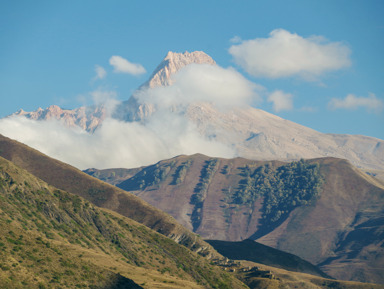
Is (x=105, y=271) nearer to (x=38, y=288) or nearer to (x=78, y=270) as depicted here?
(x=78, y=270)

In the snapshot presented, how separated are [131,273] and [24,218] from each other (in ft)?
167

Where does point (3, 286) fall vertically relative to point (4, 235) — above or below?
below

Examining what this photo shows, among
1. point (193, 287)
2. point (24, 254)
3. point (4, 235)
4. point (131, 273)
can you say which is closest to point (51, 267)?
point (24, 254)

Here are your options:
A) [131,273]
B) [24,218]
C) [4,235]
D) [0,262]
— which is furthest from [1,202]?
[0,262]

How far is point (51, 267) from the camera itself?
11900cm

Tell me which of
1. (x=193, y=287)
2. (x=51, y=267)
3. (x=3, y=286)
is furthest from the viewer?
(x=193, y=287)

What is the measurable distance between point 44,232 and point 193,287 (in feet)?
188

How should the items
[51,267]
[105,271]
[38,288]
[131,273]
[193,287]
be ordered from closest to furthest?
[38,288], [51,267], [105,271], [131,273], [193,287]

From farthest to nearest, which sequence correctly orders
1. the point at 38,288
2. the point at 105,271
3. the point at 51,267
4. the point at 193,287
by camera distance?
the point at 193,287 < the point at 105,271 < the point at 51,267 < the point at 38,288

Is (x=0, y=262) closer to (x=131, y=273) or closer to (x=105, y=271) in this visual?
(x=105, y=271)

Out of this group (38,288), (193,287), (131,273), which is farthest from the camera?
(193,287)

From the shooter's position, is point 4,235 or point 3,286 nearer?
point 3,286

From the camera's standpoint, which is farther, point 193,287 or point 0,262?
point 193,287

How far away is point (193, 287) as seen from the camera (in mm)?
184625
